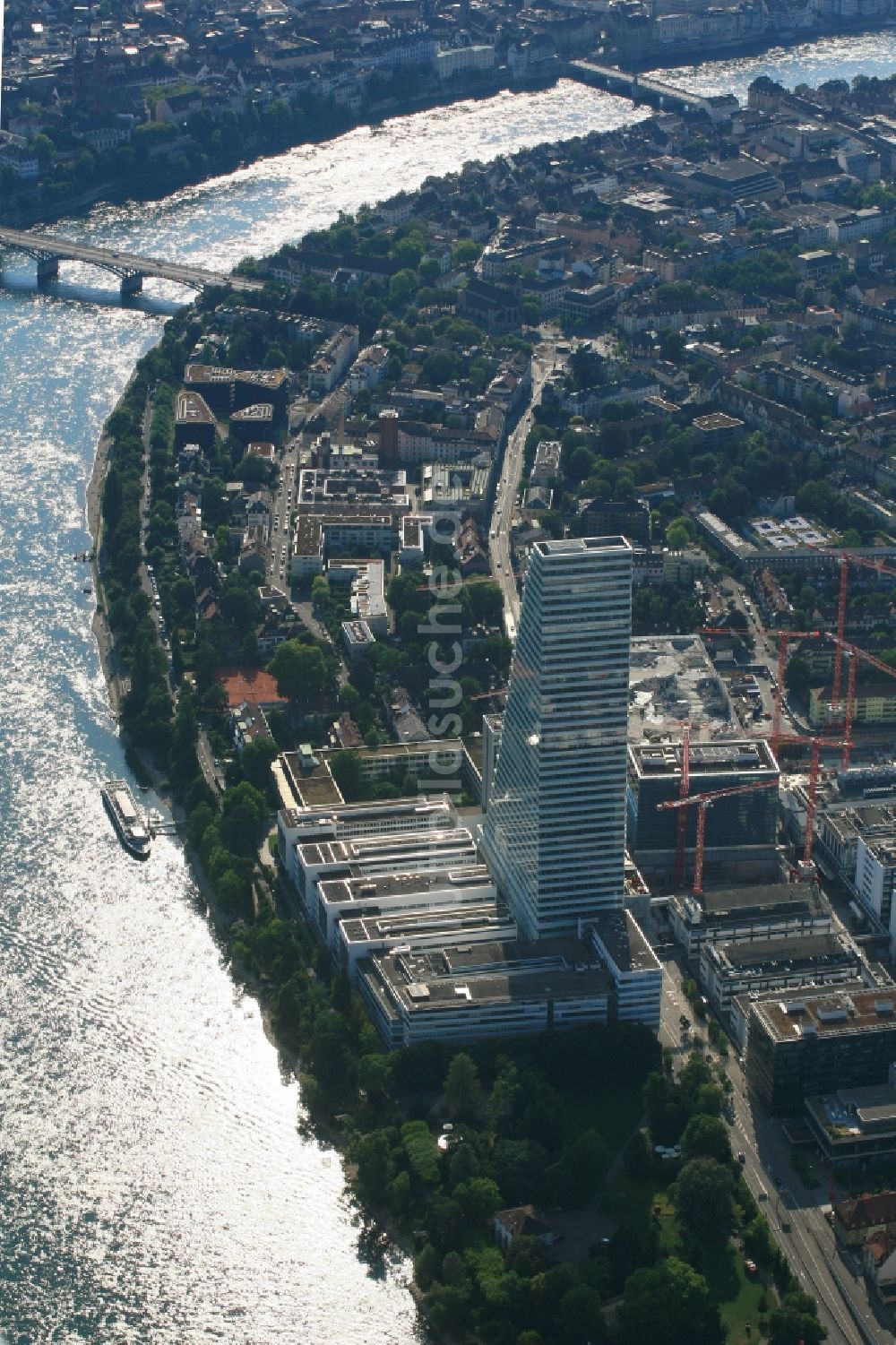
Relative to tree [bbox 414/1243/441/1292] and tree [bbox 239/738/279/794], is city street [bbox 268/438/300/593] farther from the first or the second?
tree [bbox 414/1243/441/1292]

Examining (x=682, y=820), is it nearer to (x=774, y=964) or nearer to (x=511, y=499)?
(x=774, y=964)

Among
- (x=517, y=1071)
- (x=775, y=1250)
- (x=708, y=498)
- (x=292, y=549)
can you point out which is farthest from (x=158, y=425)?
(x=775, y=1250)

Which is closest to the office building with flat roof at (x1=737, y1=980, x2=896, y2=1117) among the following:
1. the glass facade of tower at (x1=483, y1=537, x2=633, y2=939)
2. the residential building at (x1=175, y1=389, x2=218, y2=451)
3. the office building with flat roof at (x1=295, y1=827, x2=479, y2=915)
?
the glass facade of tower at (x1=483, y1=537, x2=633, y2=939)

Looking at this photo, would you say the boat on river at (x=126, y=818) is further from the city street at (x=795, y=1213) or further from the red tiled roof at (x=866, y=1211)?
the red tiled roof at (x=866, y=1211)

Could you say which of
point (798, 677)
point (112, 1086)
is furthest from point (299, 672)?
point (112, 1086)

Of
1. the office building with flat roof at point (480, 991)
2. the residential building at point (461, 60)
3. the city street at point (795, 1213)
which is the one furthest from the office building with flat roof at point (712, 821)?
the residential building at point (461, 60)

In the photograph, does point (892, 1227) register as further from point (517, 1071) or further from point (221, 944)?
point (221, 944)
